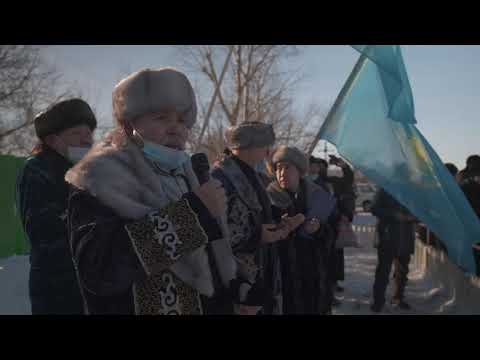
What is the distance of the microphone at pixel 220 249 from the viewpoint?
4.90ft

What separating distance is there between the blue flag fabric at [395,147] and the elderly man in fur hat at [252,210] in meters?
1.12

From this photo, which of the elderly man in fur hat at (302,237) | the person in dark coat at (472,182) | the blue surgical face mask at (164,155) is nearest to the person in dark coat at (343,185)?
the person in dark coat at (472,182)

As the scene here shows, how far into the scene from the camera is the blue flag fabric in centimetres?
306

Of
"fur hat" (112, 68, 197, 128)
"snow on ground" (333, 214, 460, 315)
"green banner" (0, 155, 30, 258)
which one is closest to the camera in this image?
"fur hat" (112, 68, 197, 128)

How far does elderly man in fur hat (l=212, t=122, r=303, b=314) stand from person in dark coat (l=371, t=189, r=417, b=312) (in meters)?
2.86

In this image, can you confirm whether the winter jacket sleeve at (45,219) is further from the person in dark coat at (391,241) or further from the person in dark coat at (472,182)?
the person in dark coat at (472,182)

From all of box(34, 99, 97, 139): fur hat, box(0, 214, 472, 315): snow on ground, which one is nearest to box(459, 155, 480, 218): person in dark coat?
box(0, 214, 472, 315): snow on ground

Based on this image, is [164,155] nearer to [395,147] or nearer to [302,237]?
[302,237]

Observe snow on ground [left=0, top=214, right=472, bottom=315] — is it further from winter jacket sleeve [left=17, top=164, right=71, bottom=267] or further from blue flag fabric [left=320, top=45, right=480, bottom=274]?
winter jacket sleeve [left=17, top=164, right=71, bottom=267]

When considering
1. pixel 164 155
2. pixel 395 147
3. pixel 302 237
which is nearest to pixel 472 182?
pixel 395 147
